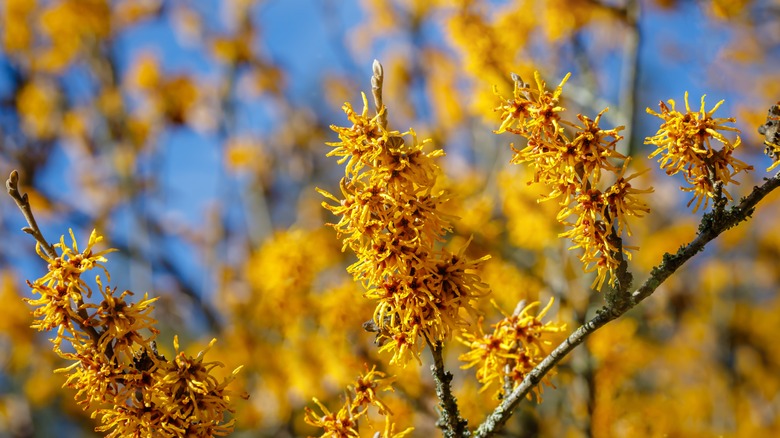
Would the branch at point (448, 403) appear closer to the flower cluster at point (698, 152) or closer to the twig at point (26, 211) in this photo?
the flower cluster at point (698, 152)

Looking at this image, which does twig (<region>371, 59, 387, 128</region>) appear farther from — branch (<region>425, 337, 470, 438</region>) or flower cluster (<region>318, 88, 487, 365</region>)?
branch (<region>425, 337, 470, 438</region>)

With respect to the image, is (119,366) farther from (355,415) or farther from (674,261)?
(674,261)

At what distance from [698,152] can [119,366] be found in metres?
1.77

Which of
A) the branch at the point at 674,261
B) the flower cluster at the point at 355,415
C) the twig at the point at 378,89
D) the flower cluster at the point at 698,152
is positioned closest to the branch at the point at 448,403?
the flower cluster at the point at 355,415

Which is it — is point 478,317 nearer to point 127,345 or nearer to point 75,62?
point 127,345

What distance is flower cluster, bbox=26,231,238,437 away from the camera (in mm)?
1811

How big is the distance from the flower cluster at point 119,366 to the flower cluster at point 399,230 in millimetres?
541

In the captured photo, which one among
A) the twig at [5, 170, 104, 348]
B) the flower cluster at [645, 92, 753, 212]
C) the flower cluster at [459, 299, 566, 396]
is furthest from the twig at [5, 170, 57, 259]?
the flower cluster at [645, 92, 753, 212]

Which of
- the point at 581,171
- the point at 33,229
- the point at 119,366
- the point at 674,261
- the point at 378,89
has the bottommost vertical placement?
the point at 674,261

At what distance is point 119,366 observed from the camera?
1828mm

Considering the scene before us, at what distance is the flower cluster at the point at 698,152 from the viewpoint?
1775mm

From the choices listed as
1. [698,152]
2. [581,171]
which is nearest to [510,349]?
[581,171]

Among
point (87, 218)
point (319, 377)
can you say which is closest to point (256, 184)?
point (87, 218)

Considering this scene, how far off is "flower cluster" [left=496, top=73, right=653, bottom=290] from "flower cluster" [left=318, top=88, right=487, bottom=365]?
283 millimetres
